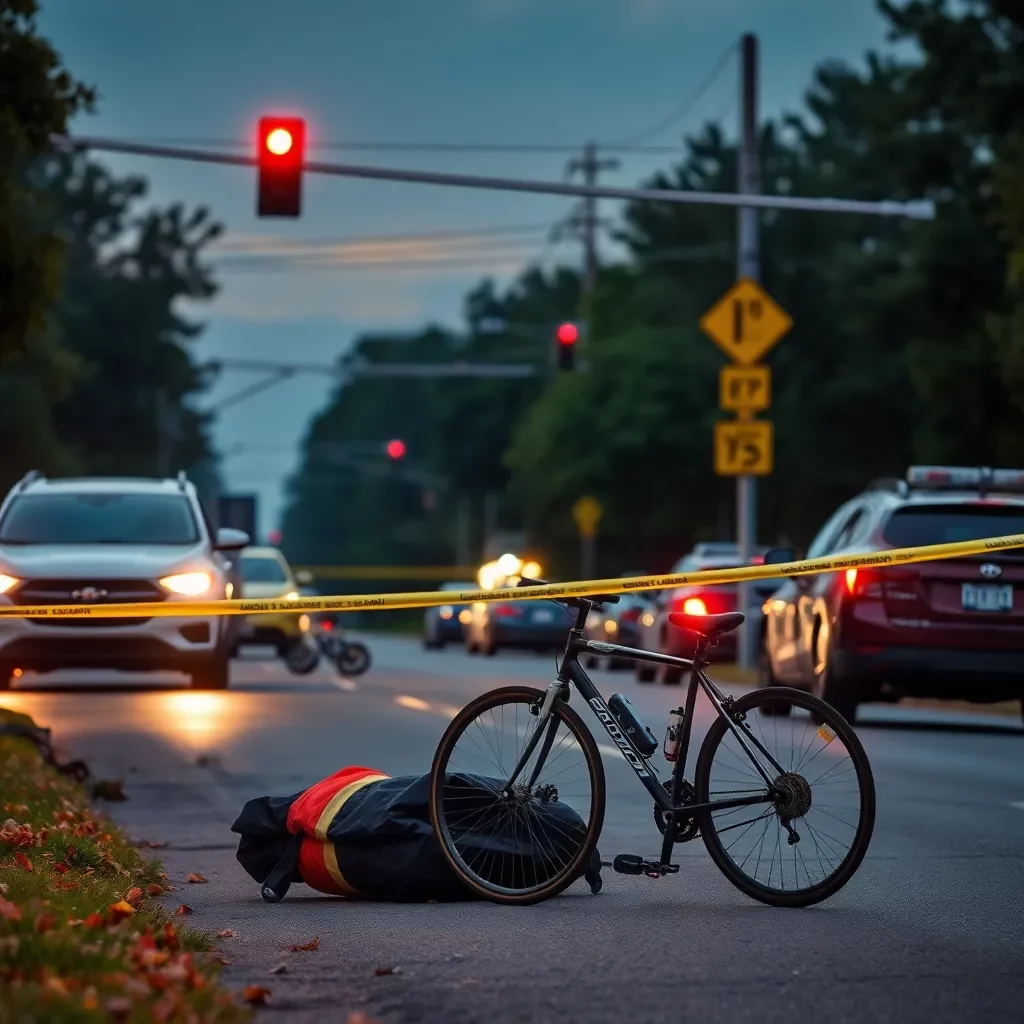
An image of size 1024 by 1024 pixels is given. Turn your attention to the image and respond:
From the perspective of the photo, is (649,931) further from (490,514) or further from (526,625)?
(490,514)

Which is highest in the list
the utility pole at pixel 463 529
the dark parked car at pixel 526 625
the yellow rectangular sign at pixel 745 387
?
the yellow rectangular sign at pixel 745 387

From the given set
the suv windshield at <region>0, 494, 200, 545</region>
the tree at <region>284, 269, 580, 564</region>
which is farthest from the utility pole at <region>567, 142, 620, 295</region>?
the suv windshield at <region>0, 494, 200, 545</region>

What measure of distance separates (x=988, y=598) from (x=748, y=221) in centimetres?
1610

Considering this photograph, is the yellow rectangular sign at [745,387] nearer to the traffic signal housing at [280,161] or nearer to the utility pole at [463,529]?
the traffic signal housing at [280,161]

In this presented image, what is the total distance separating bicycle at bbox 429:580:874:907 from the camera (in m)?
8.77

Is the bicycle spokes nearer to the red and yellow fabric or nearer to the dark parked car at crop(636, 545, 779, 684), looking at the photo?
the red and yellow fabric

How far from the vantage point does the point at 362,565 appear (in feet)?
553

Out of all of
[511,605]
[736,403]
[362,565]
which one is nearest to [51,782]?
[736,403]

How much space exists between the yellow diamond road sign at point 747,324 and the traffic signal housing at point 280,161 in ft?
24.6

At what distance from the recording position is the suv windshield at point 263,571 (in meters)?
38.2

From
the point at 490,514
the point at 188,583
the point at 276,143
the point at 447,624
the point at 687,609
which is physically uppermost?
the point at 276,143

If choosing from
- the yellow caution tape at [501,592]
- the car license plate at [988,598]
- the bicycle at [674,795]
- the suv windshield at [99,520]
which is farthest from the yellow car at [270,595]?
the bicycle at [674,795]

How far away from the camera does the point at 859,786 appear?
8750 millimetres

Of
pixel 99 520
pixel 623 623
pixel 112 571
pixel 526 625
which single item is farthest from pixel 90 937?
pixel 526 625
